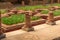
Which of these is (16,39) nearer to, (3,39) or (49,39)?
(3,39)


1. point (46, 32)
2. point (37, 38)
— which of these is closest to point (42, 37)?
point (37, 38)

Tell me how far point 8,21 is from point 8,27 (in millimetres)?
1032

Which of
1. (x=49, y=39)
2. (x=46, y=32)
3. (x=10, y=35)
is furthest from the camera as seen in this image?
(x=46, y=32)

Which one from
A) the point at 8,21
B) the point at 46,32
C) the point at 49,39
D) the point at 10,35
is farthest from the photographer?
the point at 8,21

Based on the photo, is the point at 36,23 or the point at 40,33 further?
the point at 36,23

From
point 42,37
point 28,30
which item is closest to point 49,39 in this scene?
point 42,37

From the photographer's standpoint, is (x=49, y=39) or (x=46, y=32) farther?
(x=46, y=32)

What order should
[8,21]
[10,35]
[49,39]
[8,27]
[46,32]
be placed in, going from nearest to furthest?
1. [49,39]
2. [10,35]
3. [46,32]
4. [8,27]
5. [8,21]

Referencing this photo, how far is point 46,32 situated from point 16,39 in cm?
176

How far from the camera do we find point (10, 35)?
7609 mm

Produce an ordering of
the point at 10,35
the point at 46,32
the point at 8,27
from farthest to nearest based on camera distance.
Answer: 1. the point at 8,27
2. the point at 46,32
3. the point at 10,35

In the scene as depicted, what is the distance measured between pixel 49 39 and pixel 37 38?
1.69 ft

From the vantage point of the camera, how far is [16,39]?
7.04 m

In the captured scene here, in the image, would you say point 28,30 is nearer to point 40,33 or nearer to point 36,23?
point 40,33
